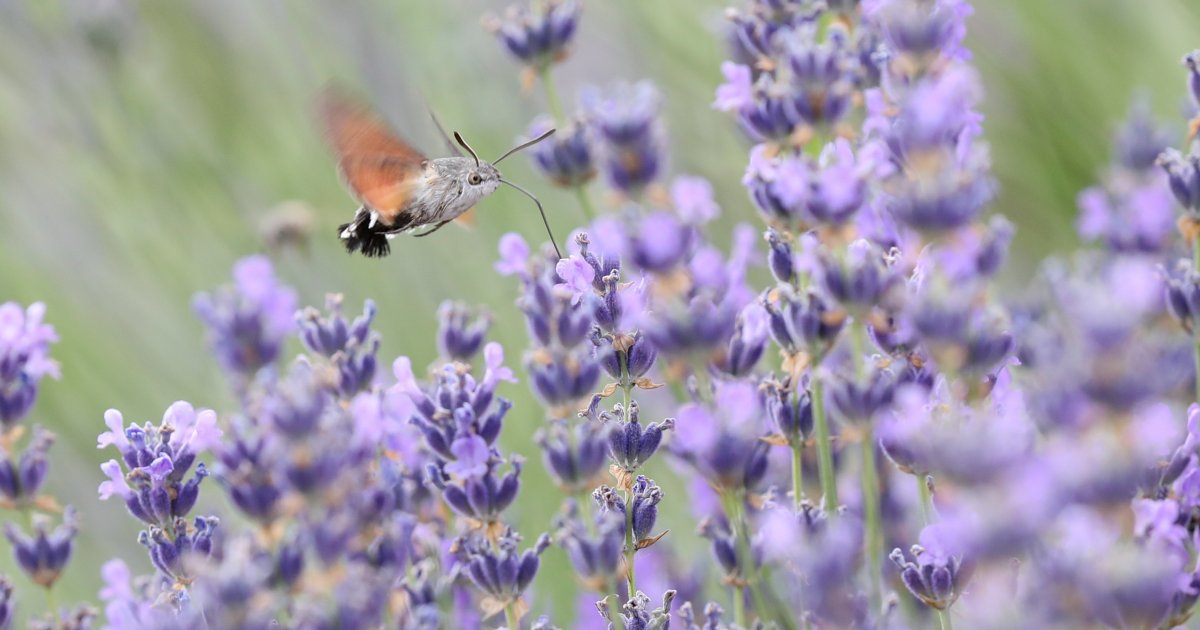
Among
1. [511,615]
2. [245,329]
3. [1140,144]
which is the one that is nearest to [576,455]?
[511,615]

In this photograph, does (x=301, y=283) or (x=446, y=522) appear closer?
(x=446, y=522)

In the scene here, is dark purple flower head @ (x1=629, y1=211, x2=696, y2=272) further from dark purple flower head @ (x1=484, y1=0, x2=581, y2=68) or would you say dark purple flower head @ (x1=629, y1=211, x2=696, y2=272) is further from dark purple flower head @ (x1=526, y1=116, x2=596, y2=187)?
dark purple flower head @ (x1=484, y1=0, x2=581, y2=68)

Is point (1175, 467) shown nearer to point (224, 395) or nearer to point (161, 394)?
point (224, 395)

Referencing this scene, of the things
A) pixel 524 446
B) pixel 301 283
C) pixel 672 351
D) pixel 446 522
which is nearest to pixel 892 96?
pixel 672 351

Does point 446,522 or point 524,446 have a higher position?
point 524,446

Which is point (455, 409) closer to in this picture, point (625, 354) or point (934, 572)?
point (625, 354)
